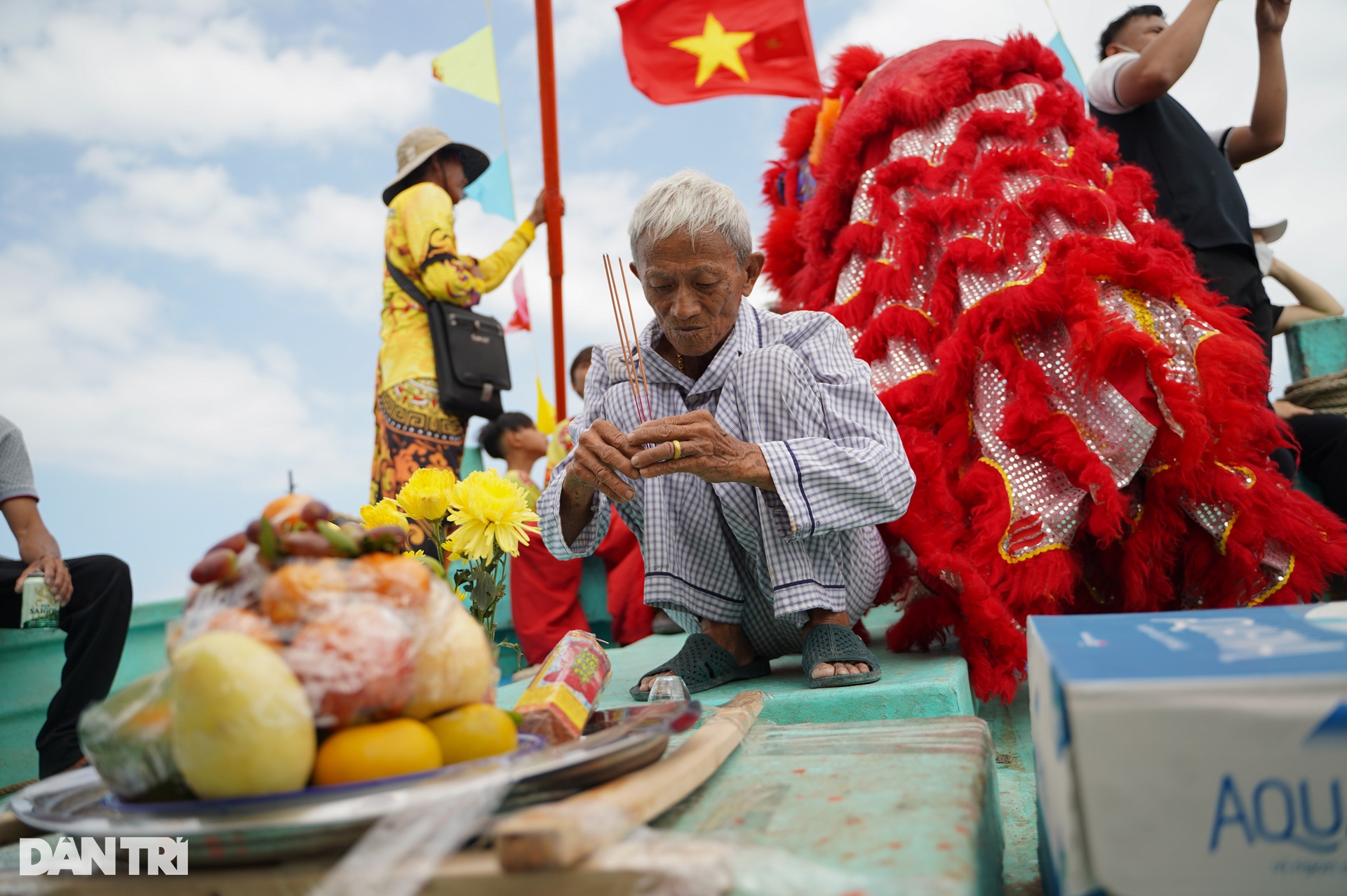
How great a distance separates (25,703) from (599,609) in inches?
71.4

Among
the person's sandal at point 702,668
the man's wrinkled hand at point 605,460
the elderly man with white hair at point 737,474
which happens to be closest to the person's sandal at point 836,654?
the elderly man with white hair at point 737,474

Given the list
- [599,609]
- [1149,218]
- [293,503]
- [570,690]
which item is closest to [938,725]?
[570,690]

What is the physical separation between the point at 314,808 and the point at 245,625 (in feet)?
0.43

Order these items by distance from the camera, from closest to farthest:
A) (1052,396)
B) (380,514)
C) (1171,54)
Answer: (380,514), (1052,396), (1171,54)

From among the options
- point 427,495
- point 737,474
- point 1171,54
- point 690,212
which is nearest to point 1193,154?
point 1171,54

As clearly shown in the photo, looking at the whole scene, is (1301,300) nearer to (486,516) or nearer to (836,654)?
(836,654)

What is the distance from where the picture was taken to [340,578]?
0.60 meters

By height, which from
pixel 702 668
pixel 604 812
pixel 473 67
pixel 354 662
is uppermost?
pixel 473 67

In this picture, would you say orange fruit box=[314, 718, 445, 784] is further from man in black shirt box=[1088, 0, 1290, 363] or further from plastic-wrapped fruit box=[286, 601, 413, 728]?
man in black shirt box=[1088, 0, 1290, 363]

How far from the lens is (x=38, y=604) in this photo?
2.04 metres

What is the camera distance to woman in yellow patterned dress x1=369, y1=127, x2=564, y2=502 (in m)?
2.63

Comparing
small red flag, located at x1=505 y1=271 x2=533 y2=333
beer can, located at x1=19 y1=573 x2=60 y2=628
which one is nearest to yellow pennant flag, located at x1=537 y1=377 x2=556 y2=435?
small red flag, located at x1=505 y1=271 x2=533 y2=333

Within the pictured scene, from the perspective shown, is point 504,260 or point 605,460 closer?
point 605,460

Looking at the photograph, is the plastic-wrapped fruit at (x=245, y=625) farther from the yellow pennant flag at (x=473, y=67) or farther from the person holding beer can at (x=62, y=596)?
the yellow pennant flag at (x=473, y=67)
